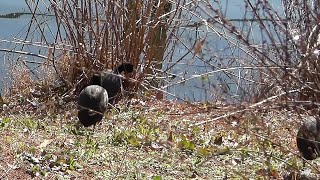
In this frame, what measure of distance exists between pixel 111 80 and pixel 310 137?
362cm

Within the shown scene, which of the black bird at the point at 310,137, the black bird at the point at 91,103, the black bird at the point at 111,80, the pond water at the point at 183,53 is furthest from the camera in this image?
the black bird at the point at 111,80

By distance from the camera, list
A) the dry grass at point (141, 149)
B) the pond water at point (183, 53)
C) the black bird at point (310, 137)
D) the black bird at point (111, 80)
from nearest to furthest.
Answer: the black bird at point (310, 137), the dry grass at point (141, 149), the pond water at point (183, 53), the black bird at point (111, 80)

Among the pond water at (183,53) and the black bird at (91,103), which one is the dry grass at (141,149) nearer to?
the black bird at (91,103)

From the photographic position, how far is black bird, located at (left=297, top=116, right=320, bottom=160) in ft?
14.6

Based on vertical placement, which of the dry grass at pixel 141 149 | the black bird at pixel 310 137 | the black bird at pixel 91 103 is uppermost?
the black bird at pixel 310 137

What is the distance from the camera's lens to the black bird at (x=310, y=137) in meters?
4.44

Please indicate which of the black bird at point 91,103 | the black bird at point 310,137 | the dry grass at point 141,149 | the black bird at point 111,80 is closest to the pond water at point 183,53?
the dry grass at point 141,149

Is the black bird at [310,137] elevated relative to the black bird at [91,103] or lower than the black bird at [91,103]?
elevated

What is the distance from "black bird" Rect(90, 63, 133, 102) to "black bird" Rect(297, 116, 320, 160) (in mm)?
2976

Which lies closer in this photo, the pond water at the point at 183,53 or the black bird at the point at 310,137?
the black bird at the point at 310,137

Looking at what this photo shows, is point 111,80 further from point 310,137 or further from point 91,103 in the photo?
point 310,137

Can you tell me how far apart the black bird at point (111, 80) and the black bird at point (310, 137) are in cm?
298

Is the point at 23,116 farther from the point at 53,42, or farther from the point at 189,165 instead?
the point at 189,165

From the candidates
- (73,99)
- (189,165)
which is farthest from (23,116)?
(189,165)
